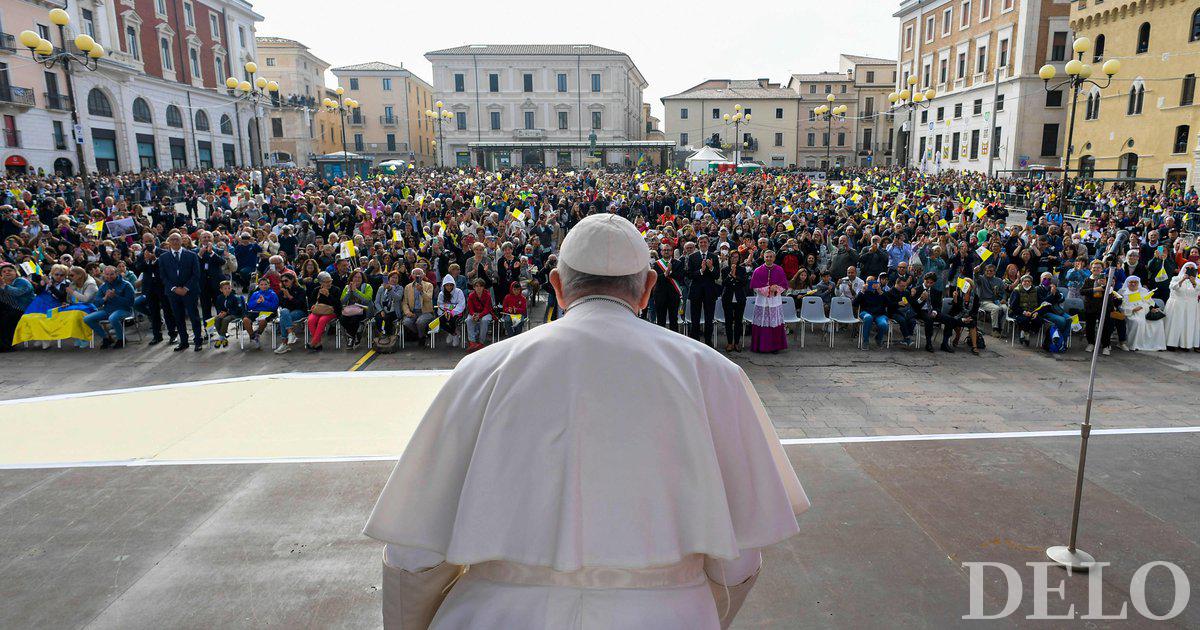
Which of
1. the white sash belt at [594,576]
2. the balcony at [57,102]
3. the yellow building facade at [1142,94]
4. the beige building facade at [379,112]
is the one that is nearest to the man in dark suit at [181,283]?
the white sash belt at [594,576]

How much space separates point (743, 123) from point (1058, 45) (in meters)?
34.5

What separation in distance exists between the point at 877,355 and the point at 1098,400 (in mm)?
2834

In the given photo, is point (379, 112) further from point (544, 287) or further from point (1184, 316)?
point (1184, 316)

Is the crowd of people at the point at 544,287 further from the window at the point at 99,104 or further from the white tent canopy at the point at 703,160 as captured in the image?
the white tent canopy at the point at 703,160

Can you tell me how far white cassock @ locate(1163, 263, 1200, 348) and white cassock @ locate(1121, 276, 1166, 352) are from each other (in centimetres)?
11

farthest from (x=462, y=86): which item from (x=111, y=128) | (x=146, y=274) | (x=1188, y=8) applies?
(x=146, y=274)

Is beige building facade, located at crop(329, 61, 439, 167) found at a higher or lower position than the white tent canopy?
higher

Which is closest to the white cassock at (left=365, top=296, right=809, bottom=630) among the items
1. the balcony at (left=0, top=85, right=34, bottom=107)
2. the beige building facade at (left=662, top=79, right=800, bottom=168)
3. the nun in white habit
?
the nun in white habit

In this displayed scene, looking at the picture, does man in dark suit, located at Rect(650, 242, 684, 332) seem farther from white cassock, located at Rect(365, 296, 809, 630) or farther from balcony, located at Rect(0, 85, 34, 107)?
balcony, located at Rect(0, 85, 34, 107)

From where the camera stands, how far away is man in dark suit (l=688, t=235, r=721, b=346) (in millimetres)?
10523

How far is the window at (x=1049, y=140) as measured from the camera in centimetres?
4291

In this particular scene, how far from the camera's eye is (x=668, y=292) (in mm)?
10484

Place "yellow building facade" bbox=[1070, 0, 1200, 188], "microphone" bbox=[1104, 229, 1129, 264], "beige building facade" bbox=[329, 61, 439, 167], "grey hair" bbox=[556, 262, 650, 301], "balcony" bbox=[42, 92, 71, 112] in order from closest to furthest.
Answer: "grey hair" bbox=[556, 262, 650, 301], "microphone" bbox=[1104, 229, 1129, 264], "yellow building facade" bbox=[1070, 0, 1200, 188], "balcony" bbox=[42, 92, 71, 112], "beige building facade" bbox=[329, 61, 439, 167]

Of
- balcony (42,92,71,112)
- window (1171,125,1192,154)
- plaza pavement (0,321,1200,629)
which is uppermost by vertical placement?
balcony (42,92,71,112)
